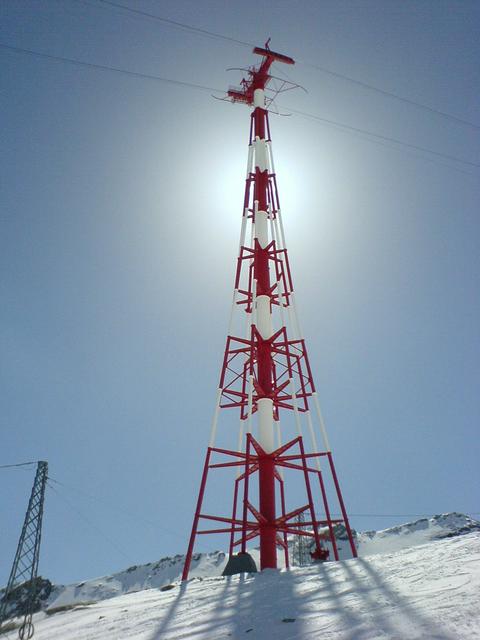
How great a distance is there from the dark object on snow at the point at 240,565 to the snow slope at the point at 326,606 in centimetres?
347

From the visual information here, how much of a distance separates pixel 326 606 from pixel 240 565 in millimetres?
11376

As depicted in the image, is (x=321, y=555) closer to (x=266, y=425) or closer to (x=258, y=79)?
(x=266, y=425)

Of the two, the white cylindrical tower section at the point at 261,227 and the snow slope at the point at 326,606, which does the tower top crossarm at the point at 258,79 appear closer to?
the white cylindrical tower section at the point at 261,227

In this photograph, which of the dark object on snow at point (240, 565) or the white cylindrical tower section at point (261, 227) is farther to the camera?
the white cylindrical tower section at point (261, 227)

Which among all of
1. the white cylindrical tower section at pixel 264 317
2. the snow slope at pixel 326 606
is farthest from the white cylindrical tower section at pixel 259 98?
the snow slope at pixel 326 606

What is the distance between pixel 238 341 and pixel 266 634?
2076 centimetres

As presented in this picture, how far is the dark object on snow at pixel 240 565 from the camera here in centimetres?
2100

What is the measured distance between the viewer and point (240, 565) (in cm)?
2117

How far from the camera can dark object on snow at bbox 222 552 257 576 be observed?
2100 cm

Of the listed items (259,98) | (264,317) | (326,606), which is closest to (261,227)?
(264,317)

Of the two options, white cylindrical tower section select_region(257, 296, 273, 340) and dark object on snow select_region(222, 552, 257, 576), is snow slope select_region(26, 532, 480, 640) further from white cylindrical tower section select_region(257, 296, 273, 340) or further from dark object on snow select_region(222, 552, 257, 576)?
white cylindrical tower section select_region(257, 296, 273, 340)

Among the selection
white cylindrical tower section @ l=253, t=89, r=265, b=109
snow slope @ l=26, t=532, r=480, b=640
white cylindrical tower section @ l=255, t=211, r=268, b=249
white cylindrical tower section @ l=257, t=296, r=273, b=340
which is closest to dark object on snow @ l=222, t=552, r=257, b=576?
snow slope @ l=26, t=532, r=480, b=640

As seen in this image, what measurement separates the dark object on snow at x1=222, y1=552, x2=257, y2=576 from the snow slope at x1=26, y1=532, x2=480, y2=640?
11.4 feet

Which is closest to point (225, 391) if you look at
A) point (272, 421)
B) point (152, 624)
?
point (272, 421)
